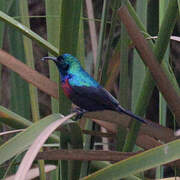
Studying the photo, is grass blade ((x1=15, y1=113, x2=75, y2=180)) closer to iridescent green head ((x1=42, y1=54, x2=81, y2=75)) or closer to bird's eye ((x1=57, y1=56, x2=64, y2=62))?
bird's eye ((x1=57, y1=56, x2=64, y2=62))

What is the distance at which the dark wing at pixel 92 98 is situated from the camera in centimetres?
136

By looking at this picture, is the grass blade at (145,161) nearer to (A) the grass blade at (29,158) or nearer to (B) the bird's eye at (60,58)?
(A) the grass blade at (29,158)

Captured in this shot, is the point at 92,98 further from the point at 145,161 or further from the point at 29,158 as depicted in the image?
the point at 29,158

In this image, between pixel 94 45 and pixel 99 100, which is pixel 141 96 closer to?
pixel 99 100

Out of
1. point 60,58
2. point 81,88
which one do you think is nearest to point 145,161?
point 60,58

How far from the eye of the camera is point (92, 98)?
147 cm

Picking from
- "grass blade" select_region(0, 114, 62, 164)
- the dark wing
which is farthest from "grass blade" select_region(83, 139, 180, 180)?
the dark wing

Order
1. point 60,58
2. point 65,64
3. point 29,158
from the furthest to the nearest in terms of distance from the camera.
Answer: point 65,64 → point 60,58 → point 29,158

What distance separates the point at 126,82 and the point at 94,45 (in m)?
0.62

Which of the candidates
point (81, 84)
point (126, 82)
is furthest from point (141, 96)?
point (81, 84)

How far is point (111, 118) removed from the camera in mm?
1021

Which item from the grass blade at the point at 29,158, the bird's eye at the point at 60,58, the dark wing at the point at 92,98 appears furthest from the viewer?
the dark wing at the point at 92,98

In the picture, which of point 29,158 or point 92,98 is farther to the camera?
point 92,98

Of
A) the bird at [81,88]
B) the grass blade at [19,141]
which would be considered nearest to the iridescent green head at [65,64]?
the bird at [81,88]
